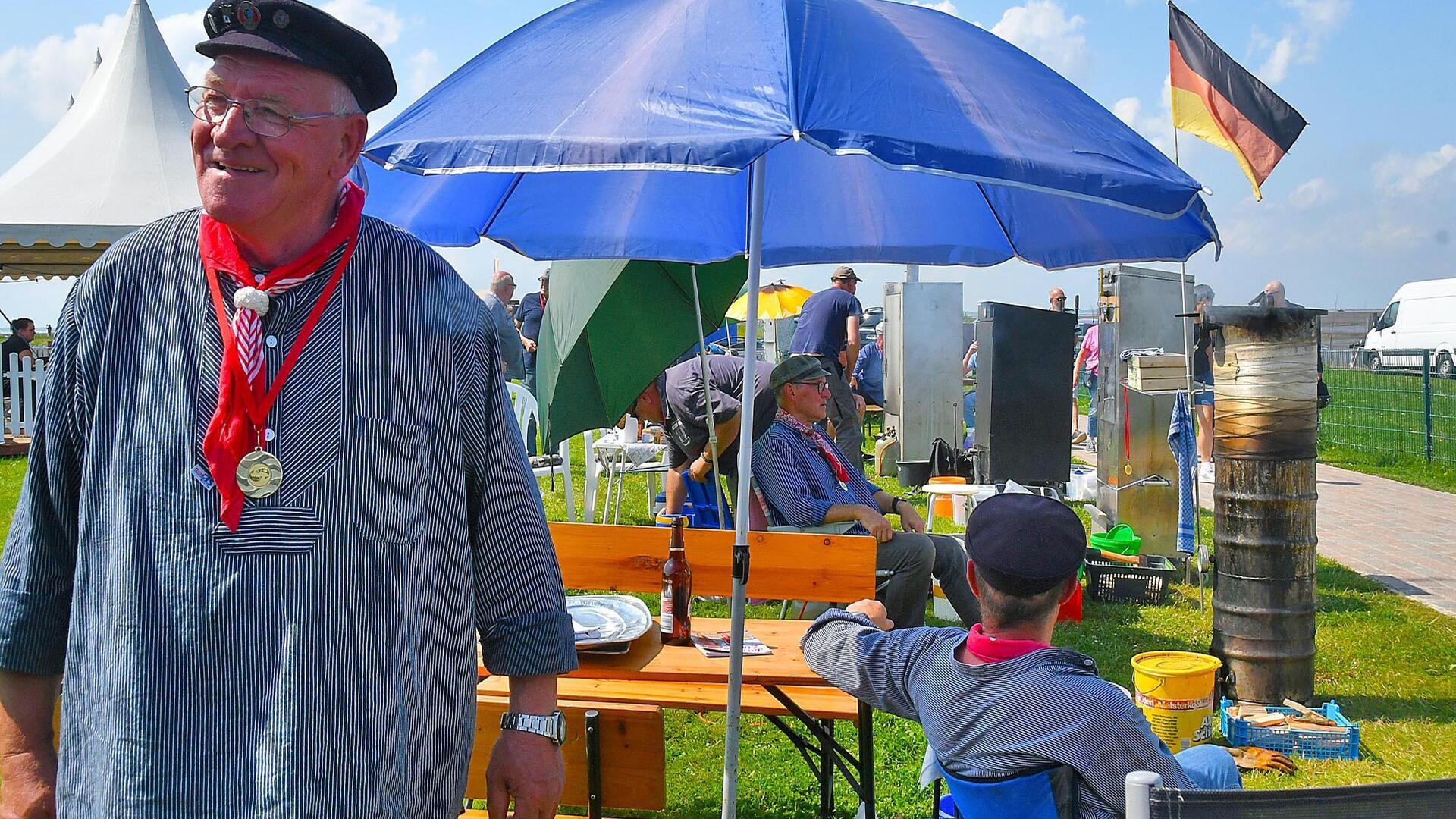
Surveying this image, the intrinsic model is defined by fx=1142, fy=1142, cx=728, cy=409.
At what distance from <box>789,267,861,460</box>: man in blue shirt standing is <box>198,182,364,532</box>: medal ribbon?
8510 mm

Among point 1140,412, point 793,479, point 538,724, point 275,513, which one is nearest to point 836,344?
point 1140,412

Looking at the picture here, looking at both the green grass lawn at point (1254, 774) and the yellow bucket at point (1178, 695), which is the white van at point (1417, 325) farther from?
the yellow bucket at point (1178, 695)

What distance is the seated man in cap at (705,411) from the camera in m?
6.07

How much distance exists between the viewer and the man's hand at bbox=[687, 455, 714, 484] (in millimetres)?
6266

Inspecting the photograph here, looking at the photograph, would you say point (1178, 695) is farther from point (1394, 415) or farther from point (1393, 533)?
point (1394, 415)

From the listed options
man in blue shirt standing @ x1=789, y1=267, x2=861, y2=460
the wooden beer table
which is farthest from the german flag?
man in blue shirt standing @ x1=789, y1=267, x2=861, y2=460

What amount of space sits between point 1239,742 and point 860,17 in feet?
12.6

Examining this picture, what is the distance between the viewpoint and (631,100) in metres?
2.65

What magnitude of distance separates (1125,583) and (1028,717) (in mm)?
5469

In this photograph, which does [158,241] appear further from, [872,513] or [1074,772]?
[872,513]

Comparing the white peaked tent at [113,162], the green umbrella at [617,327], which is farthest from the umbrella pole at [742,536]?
the white peaked tent at [113,162]

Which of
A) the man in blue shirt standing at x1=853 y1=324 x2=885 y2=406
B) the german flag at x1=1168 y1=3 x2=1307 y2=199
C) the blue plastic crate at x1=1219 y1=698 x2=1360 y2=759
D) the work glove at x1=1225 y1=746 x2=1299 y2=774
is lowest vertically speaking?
the work glove at x1=1225 y1=746 x2=1299 y2=774

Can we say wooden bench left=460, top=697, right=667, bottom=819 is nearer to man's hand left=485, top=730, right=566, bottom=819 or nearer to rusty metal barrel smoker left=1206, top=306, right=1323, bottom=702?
man's hand left=485, top=730, right=566, bottom=819

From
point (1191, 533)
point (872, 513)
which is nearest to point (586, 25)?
point (872, 513)
